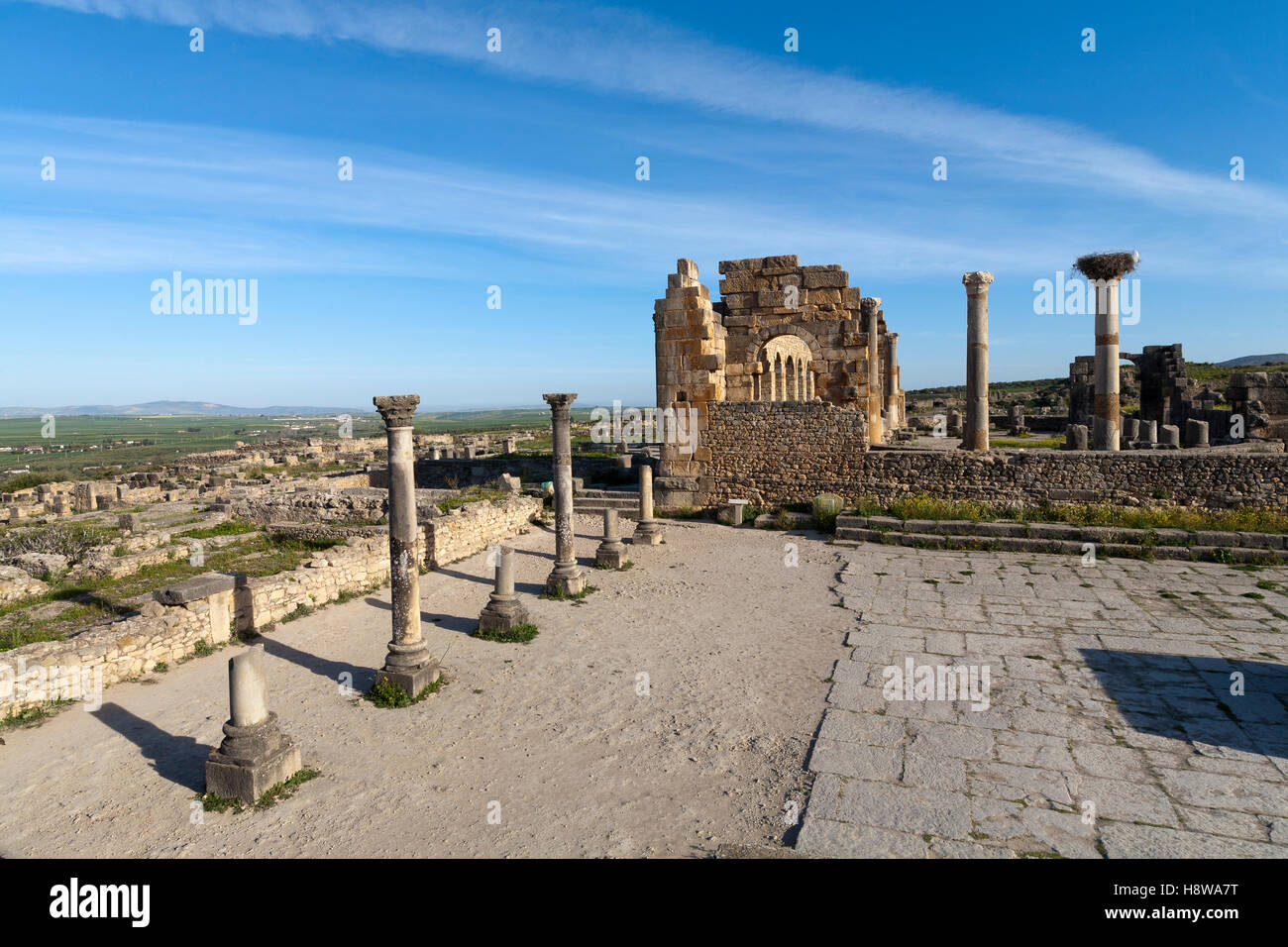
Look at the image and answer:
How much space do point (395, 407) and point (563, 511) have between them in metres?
4.64

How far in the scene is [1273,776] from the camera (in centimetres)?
505

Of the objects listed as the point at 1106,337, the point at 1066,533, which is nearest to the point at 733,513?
the point at 1066,533

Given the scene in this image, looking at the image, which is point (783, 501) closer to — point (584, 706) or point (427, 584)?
point (427, 584)

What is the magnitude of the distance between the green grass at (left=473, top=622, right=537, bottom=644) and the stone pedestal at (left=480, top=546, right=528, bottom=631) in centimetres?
5

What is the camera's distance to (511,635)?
28.8ft

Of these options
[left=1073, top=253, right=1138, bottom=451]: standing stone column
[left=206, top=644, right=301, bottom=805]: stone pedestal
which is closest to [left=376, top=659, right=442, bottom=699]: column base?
[left=206, top=644, right=301, bottom=805]: stone pedestal

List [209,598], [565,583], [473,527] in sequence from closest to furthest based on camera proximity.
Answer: [209,598], [565,583], [473,527]

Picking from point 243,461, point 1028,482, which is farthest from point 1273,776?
point 243,461

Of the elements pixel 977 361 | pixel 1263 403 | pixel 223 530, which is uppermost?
pixel 977 361

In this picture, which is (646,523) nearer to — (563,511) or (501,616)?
(563,511)

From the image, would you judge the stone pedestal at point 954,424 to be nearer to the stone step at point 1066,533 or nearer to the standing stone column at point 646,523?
the stone step at point 1066,533

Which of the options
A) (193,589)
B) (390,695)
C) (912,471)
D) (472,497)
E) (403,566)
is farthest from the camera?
(472,497)
